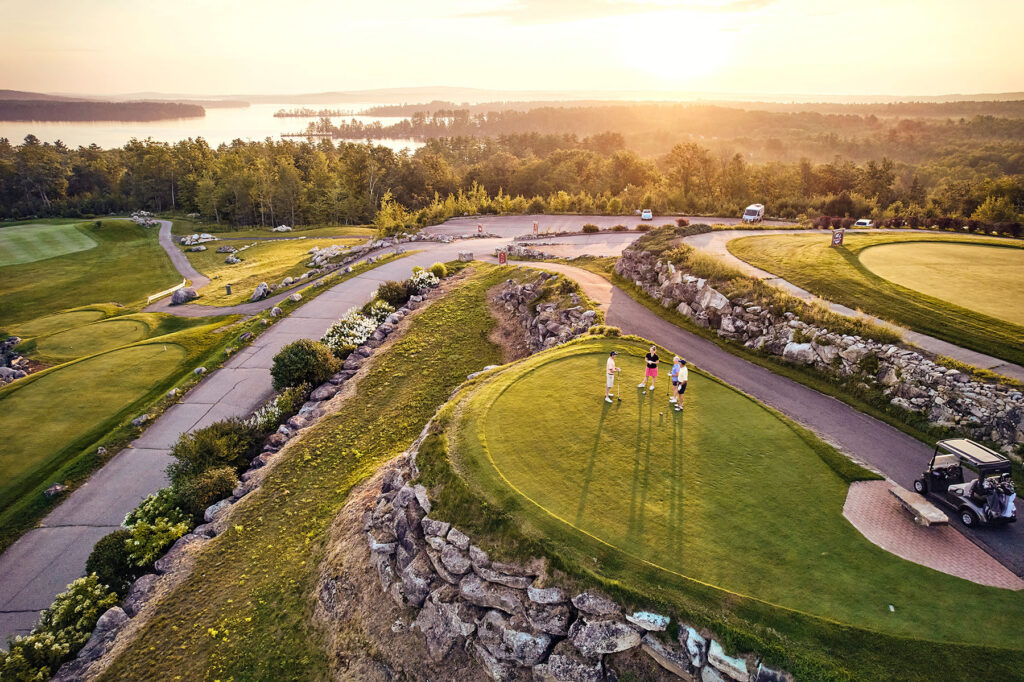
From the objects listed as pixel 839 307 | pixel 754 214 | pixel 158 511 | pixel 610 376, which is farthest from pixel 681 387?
pixel 754 214

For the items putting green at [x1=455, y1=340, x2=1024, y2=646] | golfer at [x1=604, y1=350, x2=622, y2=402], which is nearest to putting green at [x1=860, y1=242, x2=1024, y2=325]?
putting green at [x1=455, y1=340, x2=1024, y2=646]

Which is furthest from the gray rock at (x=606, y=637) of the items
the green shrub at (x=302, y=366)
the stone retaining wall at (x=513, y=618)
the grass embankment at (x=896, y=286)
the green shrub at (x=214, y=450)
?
the green shrub at (x=302, y=366)

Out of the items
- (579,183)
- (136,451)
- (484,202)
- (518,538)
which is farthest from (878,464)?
(579,183)

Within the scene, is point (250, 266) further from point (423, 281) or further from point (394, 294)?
point (394, 294)

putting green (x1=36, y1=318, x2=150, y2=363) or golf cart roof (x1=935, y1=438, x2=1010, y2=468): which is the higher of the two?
golf cart roof (x1=935, y1=438, x2=1010, y2=468)

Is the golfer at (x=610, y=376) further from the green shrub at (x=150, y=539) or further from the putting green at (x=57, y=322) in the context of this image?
the putting green at (x=57, y=322)

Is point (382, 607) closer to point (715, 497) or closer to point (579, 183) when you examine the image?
point (715, 497)

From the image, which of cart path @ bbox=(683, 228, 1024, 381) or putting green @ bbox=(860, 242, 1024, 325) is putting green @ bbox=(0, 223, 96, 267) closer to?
cart path @ bbox=(683, 228, 1024, 381)
